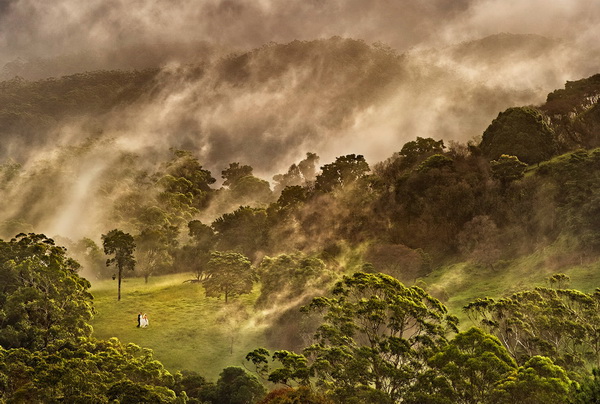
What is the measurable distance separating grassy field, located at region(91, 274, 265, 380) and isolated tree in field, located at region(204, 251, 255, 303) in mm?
1684

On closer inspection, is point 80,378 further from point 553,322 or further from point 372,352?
point 553,322

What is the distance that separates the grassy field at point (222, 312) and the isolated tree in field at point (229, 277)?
1690 millimetres

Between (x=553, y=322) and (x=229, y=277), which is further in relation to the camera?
(x=229, y=277)

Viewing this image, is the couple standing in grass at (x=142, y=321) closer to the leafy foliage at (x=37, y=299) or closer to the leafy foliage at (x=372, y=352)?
the leafy foliage at (x=37, y=299)

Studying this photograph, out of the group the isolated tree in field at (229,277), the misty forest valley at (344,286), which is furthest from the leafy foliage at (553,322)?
the isolated tree in field at (229,277)

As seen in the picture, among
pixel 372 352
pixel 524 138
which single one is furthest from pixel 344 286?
pixel 524 138

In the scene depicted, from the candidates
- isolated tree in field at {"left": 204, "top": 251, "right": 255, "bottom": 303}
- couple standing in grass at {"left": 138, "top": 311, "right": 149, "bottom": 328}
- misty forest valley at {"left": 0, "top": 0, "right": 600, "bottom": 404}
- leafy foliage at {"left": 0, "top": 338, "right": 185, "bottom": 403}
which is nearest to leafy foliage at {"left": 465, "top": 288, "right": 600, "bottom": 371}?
misty forest valley at {"left": 0, "top": 0, "right": 600, "bottom": 404}

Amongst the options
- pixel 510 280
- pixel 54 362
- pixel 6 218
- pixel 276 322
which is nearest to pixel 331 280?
pixel 276 322

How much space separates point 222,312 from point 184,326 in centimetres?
573

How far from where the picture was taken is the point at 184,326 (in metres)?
63.4

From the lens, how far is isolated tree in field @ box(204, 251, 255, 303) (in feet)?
227

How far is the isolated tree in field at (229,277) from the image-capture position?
69.2 metres

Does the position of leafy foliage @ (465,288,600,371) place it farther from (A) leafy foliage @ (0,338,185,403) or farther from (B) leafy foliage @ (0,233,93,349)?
(B) leafy foliage @ (0,233,93,349)

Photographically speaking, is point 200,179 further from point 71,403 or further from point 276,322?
point 71,403
